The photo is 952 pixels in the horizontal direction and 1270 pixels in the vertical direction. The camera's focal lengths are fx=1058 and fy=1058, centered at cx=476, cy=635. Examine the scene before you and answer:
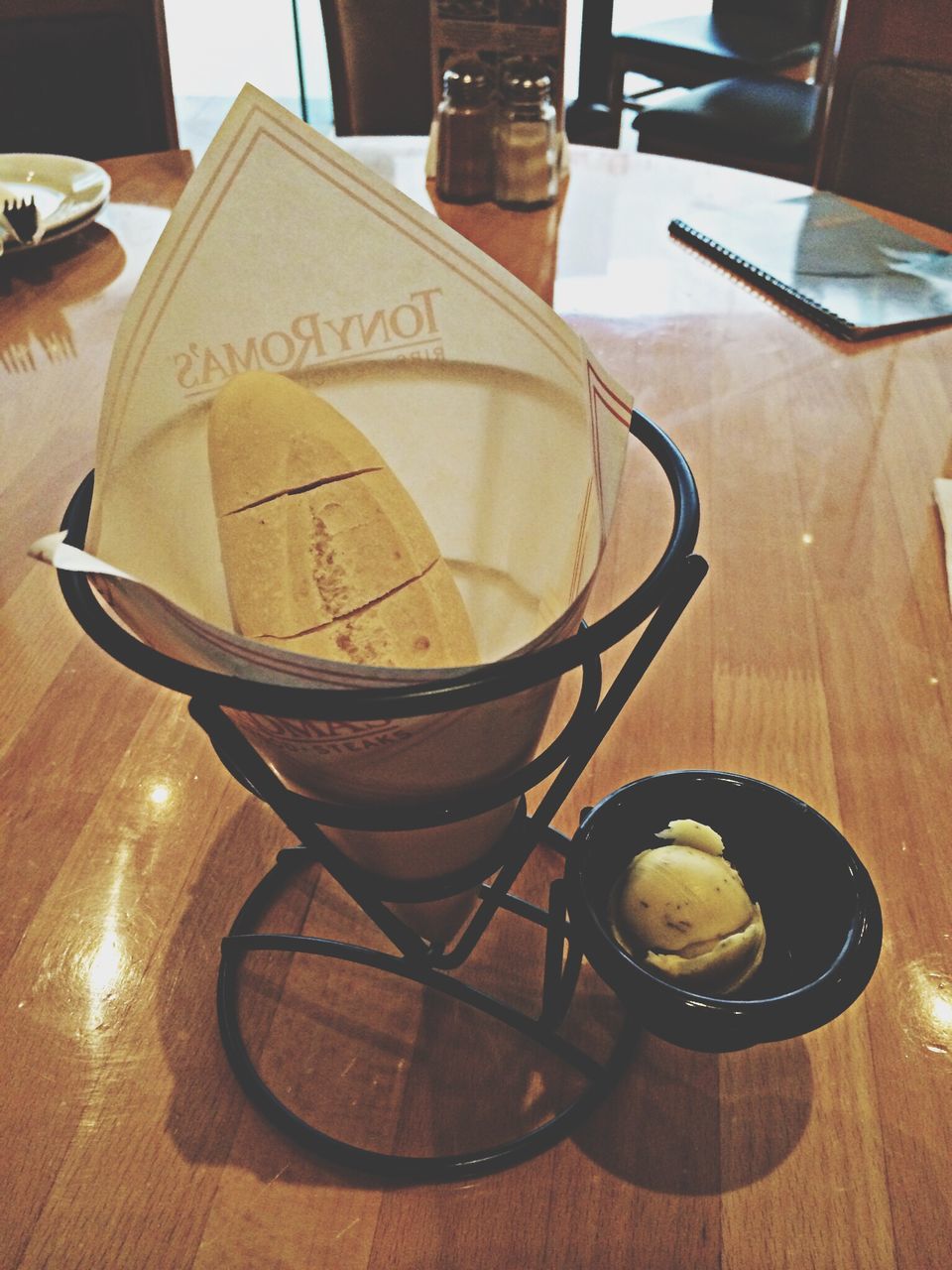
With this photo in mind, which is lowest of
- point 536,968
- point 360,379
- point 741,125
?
point 741,125

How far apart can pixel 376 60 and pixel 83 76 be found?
0.45 meters

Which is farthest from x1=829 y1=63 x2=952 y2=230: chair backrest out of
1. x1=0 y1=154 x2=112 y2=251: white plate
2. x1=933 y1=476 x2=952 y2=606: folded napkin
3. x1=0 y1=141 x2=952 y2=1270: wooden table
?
x1=0 y1=154 x2=112 y2=251: white plate

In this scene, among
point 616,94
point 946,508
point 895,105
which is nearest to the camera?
point 946,508

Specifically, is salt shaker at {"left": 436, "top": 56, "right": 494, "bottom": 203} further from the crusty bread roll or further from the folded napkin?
the crusty bread roll

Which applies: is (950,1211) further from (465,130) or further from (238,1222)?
(465,130)

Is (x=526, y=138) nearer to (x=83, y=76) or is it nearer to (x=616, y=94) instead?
(x=83, y=76)

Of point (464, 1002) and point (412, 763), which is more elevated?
point (412, 763)

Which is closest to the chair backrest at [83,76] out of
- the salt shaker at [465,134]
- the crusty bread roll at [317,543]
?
the salt shaker at [465,134]

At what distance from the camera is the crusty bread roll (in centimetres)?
39

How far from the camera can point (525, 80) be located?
42.2 inches

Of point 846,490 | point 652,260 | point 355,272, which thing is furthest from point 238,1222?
point 652,260

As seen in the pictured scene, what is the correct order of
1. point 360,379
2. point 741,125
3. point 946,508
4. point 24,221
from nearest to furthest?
point 360,379, point 946,508, point 24,221, point 741,125

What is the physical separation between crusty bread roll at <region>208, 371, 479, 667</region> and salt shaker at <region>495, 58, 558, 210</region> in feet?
2.62

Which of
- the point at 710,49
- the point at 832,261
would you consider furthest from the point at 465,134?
the point at 710,49
